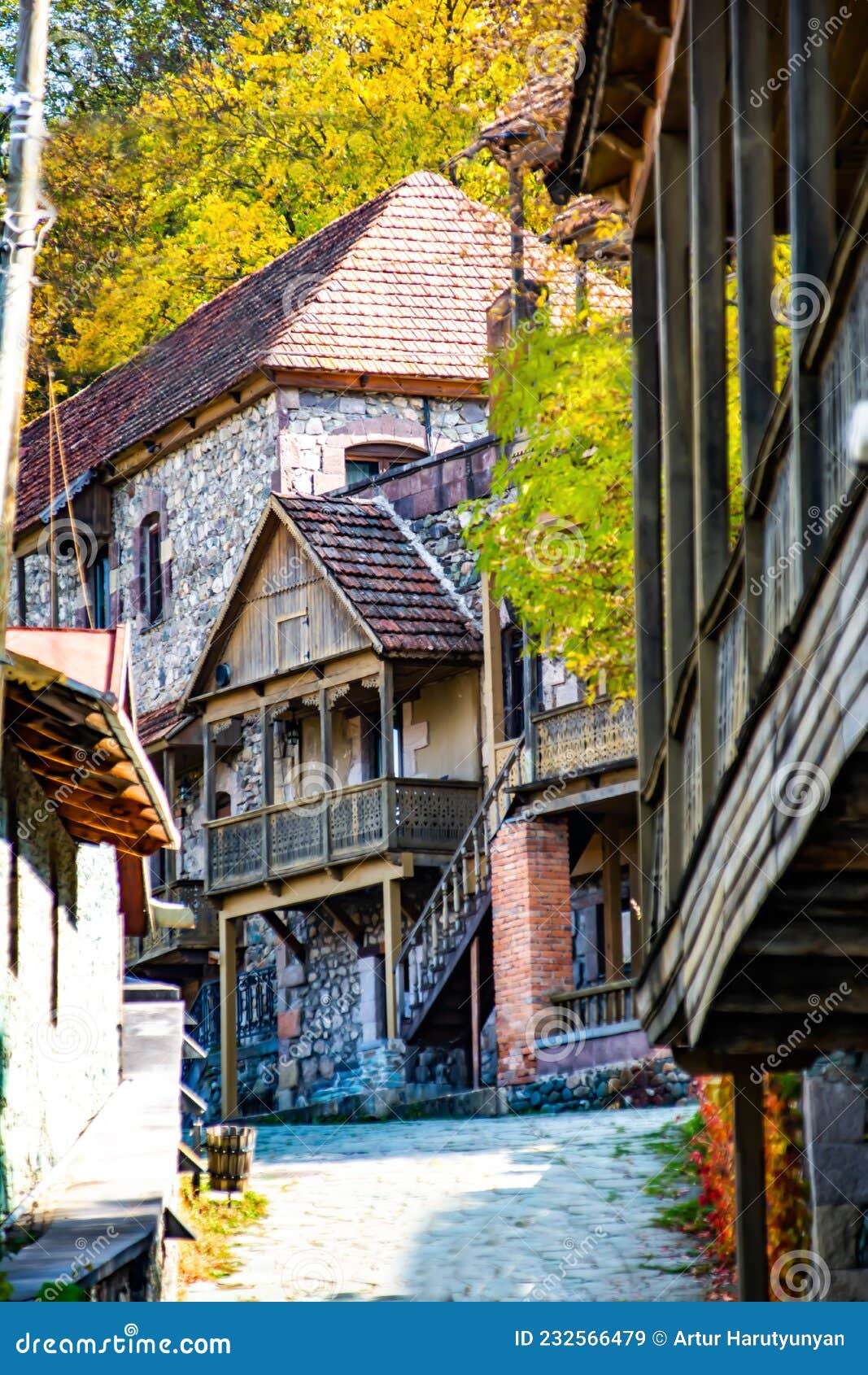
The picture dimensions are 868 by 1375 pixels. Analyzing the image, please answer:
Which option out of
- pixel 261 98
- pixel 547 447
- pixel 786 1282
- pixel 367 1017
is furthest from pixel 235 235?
pixel 786 1282

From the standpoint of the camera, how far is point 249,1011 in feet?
110

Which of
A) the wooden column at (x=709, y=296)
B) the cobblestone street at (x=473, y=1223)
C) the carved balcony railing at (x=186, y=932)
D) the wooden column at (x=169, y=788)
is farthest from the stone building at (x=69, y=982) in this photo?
the wooden column at (x=169, y=788)

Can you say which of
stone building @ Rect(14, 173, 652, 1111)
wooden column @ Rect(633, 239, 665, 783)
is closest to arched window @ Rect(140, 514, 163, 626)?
stone building @ Rect(14, 173, 652, 1111)

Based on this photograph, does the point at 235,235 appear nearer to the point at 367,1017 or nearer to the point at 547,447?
the point at 367,1017

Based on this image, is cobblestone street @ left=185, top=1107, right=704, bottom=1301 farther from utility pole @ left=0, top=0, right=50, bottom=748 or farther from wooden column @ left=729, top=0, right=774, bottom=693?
wooden column @ left=729, top=0, right=774, bottom=693

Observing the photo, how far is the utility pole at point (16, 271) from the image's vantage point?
1138 centimetres

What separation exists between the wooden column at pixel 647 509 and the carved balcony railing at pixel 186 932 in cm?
2389

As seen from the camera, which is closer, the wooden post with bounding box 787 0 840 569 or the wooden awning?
the wooden post with bounding box 787 0 840 569

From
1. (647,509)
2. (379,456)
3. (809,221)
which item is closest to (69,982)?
(647,509)

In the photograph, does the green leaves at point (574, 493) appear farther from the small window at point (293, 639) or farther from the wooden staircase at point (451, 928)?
the small window at point (293, 639)

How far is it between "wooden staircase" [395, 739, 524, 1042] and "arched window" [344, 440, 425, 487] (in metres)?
7.76

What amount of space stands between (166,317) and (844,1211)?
3767cm

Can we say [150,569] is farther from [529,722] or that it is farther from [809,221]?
[809,221]

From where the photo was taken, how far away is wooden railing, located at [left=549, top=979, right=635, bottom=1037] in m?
23.9
